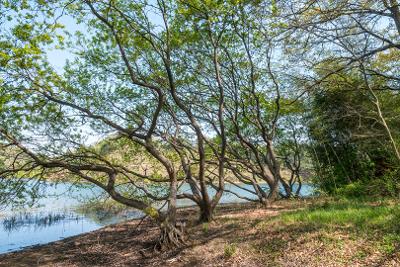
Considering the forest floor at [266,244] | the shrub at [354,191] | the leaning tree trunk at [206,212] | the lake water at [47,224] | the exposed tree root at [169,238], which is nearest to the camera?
the forest floor at [266,244]

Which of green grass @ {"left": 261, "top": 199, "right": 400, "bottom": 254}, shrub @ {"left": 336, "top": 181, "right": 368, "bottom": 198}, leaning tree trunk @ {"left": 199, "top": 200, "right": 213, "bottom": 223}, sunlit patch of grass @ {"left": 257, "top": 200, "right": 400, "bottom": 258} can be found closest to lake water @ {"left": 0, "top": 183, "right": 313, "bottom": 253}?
shrub @ {"left": 336, "top": 181, "right": 368, "bottom": 198}

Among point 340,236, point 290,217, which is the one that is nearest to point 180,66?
point 290,217

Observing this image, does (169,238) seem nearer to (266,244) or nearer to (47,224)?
(266,244)

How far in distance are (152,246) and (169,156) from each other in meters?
5.90

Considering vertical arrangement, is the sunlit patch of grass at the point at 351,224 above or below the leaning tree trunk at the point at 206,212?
below

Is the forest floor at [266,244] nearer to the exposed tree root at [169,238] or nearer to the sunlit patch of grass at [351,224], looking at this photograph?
the sunlit patch of grass at [351,224]

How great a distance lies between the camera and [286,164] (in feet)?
63.2

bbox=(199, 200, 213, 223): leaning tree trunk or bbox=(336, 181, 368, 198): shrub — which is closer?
bbox=(199, 200, 213, 223): leaning tree trunk

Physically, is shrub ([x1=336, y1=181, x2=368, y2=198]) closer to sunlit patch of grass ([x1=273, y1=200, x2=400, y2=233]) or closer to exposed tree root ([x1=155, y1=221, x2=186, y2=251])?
sunlit patch of grass ([x1=273, y1=200, x2=400, y2=233])

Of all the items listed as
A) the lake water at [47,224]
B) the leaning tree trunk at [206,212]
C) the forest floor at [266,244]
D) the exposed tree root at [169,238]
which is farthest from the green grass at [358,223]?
the lake water at [47,224]

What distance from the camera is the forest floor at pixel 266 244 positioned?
6535 mm

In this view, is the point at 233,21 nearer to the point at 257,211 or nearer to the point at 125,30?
the point at 125,30

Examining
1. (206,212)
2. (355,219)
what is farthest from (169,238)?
(355,219)

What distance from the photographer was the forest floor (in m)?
6.54
